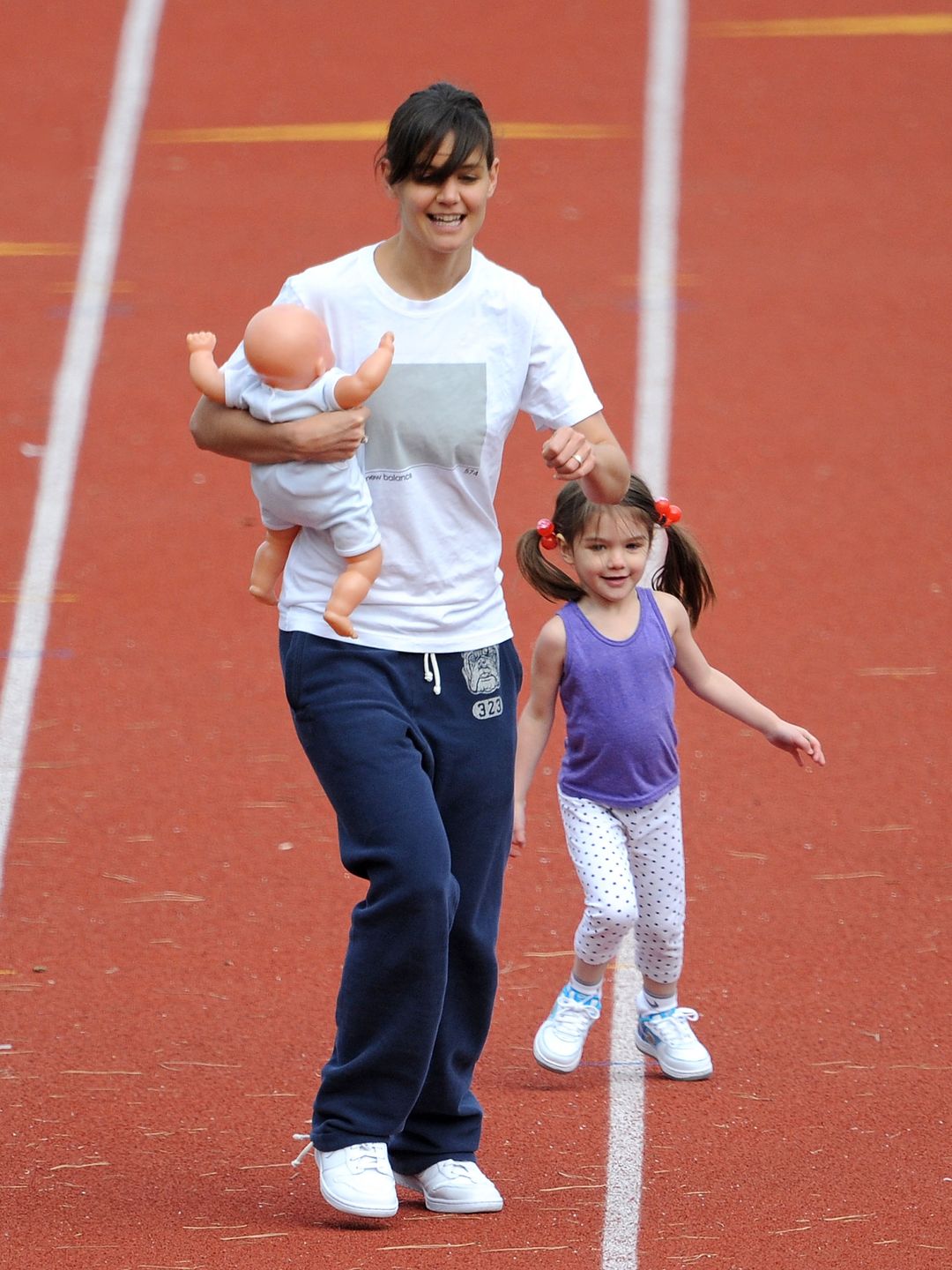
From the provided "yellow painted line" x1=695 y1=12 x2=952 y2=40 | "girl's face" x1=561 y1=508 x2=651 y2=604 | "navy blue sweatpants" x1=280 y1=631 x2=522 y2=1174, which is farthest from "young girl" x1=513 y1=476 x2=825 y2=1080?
"yellow painted line" x1=695 y1=12 x2=952 y2=40

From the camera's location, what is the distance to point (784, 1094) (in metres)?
4.77

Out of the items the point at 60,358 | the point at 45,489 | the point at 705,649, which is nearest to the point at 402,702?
the point at 705,649

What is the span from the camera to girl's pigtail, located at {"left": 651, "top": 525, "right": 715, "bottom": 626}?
4.81m

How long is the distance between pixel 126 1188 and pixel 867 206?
27.3 ft

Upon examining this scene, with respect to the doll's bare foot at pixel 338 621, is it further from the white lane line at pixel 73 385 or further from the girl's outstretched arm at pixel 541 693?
the white lane line at pixel 73 385

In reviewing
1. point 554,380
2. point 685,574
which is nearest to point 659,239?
point 685,574

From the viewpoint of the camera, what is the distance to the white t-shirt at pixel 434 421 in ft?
12.0

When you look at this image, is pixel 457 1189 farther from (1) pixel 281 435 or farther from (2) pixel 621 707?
(1) pixel 281 435

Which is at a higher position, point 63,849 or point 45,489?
point 45,489

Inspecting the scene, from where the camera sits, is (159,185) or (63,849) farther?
(159,185)

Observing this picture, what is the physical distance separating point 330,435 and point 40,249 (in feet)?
25.7

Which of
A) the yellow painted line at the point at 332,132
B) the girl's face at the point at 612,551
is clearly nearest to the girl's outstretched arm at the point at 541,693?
the girl's face at the point at 612,551

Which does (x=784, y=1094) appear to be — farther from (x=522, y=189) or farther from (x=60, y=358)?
(x=522, y=189)

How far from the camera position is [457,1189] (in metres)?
4.00
